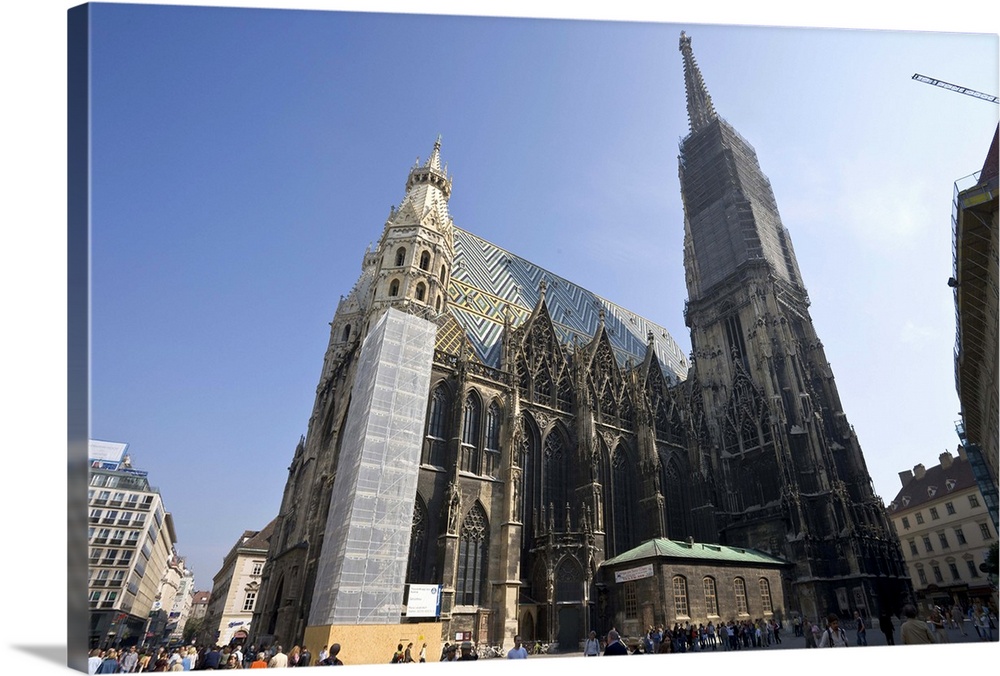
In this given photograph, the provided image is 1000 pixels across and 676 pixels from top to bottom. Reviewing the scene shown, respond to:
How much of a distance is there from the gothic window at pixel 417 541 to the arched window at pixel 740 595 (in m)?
14.6

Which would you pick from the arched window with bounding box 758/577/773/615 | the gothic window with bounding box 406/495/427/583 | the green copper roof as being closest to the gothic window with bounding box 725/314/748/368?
the green copper roof

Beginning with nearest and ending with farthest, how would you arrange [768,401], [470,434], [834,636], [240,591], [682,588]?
1. [834,636]
2. [682,588]
3. [470,434]
4. [768,401]
5. [240,591]

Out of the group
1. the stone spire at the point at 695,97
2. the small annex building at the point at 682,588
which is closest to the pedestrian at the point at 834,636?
the small annex building at the point at 682,588

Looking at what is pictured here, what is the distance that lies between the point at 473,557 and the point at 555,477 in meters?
6.73

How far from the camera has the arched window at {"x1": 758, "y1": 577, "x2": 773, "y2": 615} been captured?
82.6ft

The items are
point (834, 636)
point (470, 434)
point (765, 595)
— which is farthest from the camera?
point (765, 595)

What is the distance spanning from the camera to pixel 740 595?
80.1 feet

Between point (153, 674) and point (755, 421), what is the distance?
3422 centimetres

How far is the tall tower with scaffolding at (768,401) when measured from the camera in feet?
94.0

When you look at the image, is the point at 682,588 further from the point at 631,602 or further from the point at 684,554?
the point at 631,602

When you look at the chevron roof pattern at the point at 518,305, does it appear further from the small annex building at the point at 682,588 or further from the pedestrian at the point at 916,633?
the pedestrian at the point at 916,633

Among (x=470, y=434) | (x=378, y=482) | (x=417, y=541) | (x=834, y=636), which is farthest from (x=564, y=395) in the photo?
(x=834, y=636)

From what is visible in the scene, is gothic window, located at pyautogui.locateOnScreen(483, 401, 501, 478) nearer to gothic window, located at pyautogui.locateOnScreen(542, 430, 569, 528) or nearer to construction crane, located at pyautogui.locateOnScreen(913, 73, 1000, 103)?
gothic window, located at pyautogui.locateOnScreen(542, 430, 569, 528)

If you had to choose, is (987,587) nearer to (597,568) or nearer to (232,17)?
(597,568)
